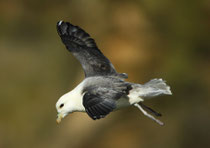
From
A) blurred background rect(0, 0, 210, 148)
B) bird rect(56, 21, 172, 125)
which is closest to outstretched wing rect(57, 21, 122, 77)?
bird rect(56, 21, 172, 125)

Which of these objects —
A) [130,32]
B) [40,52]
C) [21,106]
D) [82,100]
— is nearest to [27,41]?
[40,52]

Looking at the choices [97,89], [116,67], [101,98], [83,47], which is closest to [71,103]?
[97,89]

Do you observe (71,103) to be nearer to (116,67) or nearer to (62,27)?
(62,27)

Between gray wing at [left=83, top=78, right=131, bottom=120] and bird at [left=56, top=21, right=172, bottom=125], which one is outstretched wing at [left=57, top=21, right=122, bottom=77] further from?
gray wing at [left=83, top=78, right=131, bottom=120]

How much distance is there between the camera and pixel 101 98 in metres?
6.62

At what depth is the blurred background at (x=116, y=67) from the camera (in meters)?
14.1

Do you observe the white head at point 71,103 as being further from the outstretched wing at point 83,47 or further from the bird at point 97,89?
the outstretched wing at point 83,47

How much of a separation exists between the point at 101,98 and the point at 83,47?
1438mm

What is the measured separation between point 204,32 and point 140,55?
2.40m

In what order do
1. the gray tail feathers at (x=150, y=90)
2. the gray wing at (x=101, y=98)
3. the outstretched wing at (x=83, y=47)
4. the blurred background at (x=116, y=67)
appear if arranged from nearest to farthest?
1. the gray wing at (x=101, y=98)
2. the gray tail feathers at (x=150, y=90)
3. the outstretched wing at (x=83, y=47)
4. the blurred background at (x=116, y=67)

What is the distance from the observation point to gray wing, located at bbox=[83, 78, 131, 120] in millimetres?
6406

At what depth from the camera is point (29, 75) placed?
16.8 meters

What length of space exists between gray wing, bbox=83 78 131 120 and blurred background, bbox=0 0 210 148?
6.88 metres

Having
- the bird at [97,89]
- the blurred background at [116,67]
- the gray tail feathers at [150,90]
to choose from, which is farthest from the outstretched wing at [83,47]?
the blurred background at [116,67]
